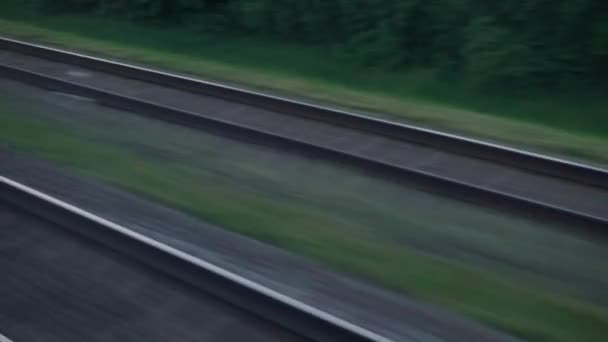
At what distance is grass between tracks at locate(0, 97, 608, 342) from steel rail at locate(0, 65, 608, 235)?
52.6 inches

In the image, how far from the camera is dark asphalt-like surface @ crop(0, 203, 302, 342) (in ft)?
20.5

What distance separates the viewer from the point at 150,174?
9688 mm

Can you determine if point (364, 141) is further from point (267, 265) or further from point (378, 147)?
point (267, 265)

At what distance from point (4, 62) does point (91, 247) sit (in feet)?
29.7

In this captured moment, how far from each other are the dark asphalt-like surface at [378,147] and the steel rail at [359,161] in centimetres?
28

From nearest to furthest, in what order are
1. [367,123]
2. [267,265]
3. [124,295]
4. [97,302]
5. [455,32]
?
[97,302], [124,295], [267,265], [367,123], [455,32]

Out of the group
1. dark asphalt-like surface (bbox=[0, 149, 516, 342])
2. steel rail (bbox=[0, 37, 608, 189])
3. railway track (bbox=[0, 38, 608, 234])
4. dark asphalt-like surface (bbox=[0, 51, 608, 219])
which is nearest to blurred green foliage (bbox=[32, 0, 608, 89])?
steel rail (bbox=[0, 37, 608, 189])

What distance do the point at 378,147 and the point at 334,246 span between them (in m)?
2.96

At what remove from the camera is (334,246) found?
7.81 m

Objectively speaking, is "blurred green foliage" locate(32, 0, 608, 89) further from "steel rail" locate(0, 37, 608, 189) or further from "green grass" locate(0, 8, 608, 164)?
"steel rail" locate(0, 37, 608, 189)

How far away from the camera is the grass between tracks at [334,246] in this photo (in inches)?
258

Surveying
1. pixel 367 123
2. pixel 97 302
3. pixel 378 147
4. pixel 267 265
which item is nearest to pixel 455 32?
pixel 367 123

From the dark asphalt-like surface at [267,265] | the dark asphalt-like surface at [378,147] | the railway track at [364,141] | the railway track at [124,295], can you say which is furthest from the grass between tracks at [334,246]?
the dark asphalt-like surface at [378,147]

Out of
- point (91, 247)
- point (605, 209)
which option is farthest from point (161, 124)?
point (605, 209)
